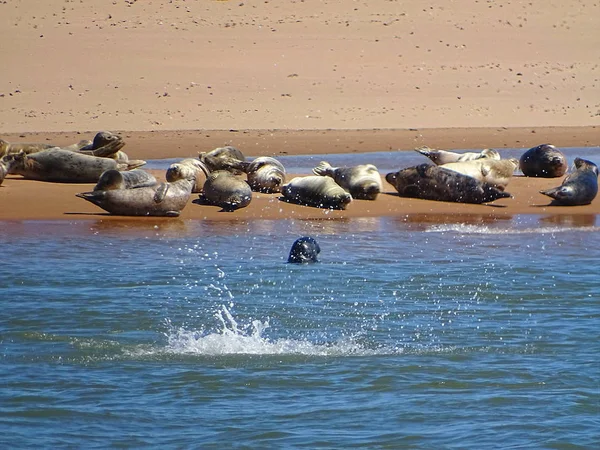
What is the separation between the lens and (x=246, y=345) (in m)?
6.78

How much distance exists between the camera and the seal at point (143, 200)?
11.2 meters

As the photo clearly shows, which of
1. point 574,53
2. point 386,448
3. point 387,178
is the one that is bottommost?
point 386,448

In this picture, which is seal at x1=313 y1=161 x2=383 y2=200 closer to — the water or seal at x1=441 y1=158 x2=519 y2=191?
seal at x1=441 y1=158 x2=519 y2=191

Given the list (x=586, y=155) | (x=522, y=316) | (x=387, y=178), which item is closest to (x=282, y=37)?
(x=586, y=155)

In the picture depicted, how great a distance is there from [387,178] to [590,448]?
8.10m

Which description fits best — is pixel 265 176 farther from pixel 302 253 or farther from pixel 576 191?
pixel 302 253

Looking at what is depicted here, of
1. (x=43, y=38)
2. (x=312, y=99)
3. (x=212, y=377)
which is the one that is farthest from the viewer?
(x=43, y=38)

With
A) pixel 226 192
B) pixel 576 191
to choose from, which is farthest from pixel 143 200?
pixel 576 191

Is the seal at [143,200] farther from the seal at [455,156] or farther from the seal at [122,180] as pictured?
the seal at [455,156]

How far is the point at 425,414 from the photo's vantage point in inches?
216

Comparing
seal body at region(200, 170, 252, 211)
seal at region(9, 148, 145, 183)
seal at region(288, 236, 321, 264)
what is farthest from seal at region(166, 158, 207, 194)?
seal at region(288, 236, 321, 264)

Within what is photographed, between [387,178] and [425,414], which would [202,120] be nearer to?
[387,178]

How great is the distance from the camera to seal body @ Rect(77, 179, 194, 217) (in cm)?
1116

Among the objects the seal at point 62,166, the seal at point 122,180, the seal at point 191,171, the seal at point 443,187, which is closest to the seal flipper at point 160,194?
the seal at point 122,180
